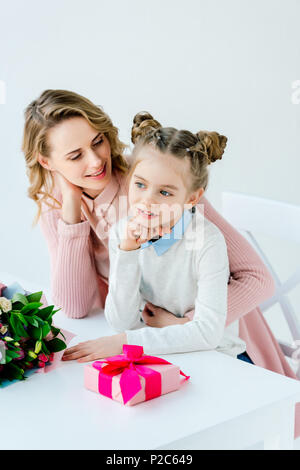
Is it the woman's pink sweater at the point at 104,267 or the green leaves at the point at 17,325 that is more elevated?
the green leaves at the point at 17,325

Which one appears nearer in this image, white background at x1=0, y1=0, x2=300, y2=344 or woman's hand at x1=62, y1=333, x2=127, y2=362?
woman's hand at x1=62, y1=333, x2=127, y2=362

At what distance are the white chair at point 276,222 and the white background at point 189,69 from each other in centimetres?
62

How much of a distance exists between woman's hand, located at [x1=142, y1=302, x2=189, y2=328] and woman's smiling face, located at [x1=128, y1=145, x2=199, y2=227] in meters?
0.22

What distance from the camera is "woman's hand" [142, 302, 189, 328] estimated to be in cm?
138

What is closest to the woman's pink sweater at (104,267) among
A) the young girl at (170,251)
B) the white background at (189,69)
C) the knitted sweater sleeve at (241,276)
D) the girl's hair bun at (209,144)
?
the knitted sweater sleeve at (241,276)

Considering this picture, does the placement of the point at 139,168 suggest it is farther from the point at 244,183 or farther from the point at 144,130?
the point at 244,183

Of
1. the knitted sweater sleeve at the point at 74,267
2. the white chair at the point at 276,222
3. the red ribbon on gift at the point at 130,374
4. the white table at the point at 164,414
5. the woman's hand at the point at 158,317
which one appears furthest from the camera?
the white chair at the point at 276,222

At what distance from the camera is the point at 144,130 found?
1.35 meters

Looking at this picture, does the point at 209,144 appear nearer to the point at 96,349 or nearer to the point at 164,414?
the point at 96,349

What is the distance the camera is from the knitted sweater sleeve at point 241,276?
1421mm

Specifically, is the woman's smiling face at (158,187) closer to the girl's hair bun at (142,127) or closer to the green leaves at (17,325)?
the girl's hair bun at (142,127)

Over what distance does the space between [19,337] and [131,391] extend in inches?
9.0

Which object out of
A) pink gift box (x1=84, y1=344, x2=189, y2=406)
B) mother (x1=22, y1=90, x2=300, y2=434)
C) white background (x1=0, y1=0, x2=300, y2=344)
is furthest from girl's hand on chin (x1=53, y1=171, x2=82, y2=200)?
white background (x1=0, y1=0, x2=300, y2=344)

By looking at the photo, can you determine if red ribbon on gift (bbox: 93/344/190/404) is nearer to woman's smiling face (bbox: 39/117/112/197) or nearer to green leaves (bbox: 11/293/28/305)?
green leaves (bbox: 11/293/28/305)
